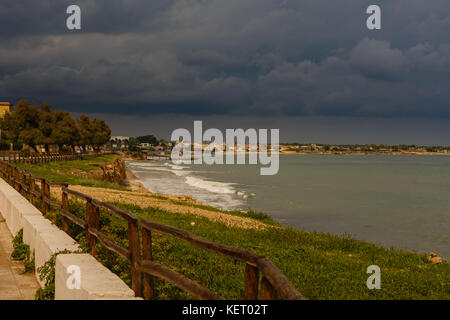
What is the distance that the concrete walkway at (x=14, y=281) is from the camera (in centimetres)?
718

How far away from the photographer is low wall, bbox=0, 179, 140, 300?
546 cm

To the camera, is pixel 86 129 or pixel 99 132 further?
pixel 99 132

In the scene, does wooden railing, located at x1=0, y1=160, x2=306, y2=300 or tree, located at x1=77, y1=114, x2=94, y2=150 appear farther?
tree, located at x1=77, y1=114, x2=94, y2=150

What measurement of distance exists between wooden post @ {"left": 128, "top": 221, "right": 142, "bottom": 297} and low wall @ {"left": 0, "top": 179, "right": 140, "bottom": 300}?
9cm

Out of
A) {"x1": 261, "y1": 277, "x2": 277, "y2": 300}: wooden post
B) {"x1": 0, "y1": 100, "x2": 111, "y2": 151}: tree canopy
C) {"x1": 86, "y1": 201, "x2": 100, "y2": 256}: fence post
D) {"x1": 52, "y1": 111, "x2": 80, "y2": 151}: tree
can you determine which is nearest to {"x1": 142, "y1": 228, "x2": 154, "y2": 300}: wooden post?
{"x1": 261, "y1": 277, "x2": 277, "y2": 300}: wooden post

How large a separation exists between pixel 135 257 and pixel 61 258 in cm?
166

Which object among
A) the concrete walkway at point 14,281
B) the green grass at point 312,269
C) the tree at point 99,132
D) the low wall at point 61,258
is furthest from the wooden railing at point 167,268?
the tree at point 99,132

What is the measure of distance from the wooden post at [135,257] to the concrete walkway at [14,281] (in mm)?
2479

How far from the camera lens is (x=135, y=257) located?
5.66 m

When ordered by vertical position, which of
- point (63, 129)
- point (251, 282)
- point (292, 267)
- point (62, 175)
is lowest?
point (62, 175)

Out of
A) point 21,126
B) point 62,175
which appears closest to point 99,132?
point 21,126

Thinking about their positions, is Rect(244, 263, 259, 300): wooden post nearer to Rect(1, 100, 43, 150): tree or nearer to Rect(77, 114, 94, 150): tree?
Rect(1, 100, 43, 150): tree

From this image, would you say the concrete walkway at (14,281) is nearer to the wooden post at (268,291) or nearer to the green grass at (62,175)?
the wooden post at (268,291)

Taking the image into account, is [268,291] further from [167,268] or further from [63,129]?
[63,129]
